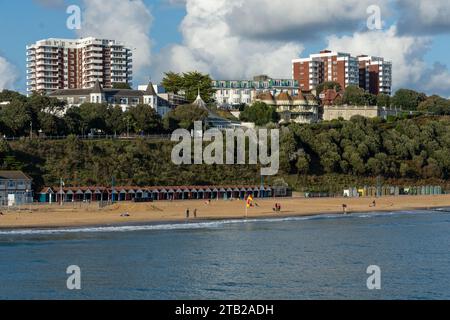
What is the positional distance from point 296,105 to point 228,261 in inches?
4167

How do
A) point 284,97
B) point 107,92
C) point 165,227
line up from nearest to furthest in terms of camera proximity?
point 165,227, point 107,92, point 284,97

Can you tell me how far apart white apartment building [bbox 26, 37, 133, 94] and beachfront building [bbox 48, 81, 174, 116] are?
40.2 metres

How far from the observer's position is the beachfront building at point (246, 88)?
17073cm

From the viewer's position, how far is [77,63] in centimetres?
17838

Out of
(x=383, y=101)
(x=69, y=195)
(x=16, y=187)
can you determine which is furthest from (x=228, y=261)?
(x=383, y=101)

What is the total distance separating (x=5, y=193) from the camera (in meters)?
80.3

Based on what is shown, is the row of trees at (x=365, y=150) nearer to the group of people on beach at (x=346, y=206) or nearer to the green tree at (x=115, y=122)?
the group of people on beach at (x=346, y=206)

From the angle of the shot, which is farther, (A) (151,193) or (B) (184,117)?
(B) (184,117)

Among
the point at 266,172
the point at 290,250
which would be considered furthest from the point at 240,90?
the point at 290,250

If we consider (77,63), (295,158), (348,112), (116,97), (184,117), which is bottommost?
(295,158)

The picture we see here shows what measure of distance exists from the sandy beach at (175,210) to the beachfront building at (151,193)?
187 inches

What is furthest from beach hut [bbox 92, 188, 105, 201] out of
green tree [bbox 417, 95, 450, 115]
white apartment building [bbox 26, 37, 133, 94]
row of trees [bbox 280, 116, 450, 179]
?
green tree [bbox 417, 95, 450, 115]

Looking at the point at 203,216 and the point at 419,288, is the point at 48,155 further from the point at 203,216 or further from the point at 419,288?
the point at 419,288

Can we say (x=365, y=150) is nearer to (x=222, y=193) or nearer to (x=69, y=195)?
(x=222, y=193)
